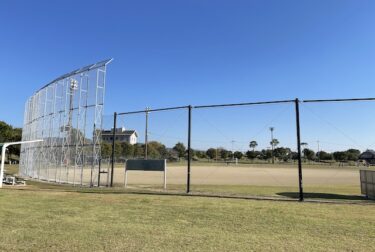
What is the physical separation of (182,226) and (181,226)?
0.07ft

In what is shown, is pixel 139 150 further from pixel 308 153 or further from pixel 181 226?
pixel 308 153

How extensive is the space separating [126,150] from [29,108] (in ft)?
43.2

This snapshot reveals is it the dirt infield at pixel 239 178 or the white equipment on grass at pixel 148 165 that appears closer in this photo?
the white equipment on grass at pixel 148 165

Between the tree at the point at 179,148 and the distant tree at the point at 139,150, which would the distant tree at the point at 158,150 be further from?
the tree at the point at 179,148

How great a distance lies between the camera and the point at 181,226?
7.17m

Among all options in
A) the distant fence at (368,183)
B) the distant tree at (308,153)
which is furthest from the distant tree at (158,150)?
the distant tree at (308,153)

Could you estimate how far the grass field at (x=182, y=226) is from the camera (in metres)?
5.69

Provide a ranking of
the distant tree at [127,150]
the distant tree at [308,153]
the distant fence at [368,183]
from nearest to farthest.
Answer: the distant fence at [368,183], the distant tree at [127,150], the distant tree at [308,153]

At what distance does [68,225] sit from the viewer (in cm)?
709

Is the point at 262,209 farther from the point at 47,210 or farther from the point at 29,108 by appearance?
the point at 29,108

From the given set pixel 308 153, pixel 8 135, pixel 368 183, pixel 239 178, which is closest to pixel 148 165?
pixel 368 183

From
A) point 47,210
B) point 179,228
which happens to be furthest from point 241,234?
point 47,210

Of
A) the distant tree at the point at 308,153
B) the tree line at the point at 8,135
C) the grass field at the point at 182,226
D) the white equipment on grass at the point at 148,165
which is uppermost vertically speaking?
the tree line at the point at 8,135

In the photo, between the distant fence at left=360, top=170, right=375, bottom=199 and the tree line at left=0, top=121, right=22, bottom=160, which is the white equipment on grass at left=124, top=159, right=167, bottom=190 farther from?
the tree line at left=0, top=121, right=22, bottom=160
